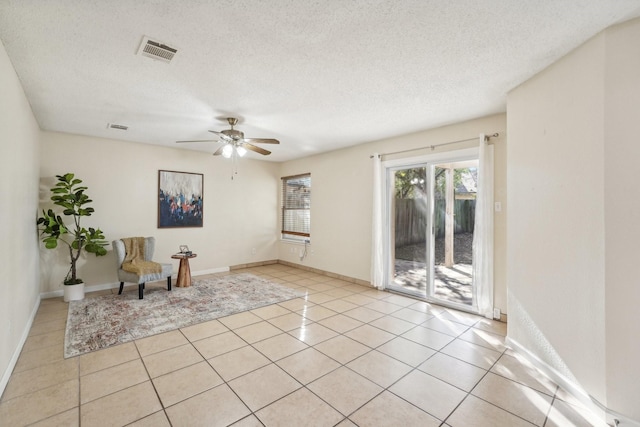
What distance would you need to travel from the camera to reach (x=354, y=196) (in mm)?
5395

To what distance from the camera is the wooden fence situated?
13.1 ft

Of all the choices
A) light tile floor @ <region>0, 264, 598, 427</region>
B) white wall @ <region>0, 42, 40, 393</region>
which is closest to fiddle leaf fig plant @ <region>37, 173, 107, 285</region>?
white wall @ <region>0, 42, 40, 393</region>

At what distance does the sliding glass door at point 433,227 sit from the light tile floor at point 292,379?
2.73 feet

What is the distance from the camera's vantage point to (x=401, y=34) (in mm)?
1994

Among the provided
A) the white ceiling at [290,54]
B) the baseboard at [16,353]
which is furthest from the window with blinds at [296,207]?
the baseboard at [16,353]

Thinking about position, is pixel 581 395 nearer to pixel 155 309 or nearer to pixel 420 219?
pixel 420 219

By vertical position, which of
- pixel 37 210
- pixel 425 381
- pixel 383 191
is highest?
pixel 383 191

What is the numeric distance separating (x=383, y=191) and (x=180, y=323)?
143 inches

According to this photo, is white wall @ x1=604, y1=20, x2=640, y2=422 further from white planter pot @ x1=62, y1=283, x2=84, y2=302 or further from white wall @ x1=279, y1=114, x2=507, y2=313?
white planter pot @ x1=62, y1=283, x2=84, y2=302

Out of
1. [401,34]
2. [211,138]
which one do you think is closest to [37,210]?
[211,138]

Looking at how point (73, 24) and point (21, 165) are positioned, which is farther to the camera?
point (21, 165)

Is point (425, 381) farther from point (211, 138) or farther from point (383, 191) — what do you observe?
point (211, 138)

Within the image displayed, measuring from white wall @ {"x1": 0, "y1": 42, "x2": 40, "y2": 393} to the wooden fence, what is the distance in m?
4.67

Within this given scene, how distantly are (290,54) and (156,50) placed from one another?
105 cm
